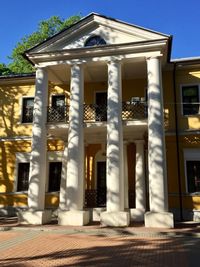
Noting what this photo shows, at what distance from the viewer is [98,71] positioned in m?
16.6

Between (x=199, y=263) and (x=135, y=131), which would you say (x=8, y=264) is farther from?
(x=135, y=131)

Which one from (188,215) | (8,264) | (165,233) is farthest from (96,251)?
(188,215)

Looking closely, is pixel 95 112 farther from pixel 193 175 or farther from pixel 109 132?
pixel 193 175

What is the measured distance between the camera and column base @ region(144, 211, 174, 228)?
12.5 m

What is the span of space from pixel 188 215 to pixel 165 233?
4.45m

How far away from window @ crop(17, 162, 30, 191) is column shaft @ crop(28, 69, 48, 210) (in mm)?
3282

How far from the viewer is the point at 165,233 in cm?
1120

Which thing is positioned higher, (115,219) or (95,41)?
(95,41)

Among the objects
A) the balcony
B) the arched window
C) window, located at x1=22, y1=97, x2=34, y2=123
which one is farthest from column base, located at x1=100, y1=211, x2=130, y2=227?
window, located at x1=22, y1=97, x2=34, y2=123

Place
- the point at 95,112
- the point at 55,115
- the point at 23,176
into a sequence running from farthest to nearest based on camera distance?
1. the point at 23,176
2. the point at 95,112
3. the point at 55,115

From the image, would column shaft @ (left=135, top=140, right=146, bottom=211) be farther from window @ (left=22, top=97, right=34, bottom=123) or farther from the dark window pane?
window @ (left=22, top=97, right=34, bottom=123)

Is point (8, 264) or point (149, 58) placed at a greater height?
point (149, 58)

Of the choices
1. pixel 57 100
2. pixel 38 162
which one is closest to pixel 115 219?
pixel 38 162

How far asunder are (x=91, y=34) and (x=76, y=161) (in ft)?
21.1
